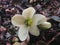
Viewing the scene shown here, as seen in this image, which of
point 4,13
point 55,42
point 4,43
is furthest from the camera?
point 4,13

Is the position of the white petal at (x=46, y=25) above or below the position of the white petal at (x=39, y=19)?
below

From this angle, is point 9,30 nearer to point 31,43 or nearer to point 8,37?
point 8,37

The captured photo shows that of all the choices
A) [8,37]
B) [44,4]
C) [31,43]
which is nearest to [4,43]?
[8,37]

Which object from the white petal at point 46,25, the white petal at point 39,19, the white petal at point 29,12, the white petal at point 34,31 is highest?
the white petal at point 29,12

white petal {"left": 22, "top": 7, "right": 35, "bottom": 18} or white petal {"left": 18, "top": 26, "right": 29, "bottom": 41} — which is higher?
white petal {"left": 22, "top": 7, "right": 35, "bottom": 18}

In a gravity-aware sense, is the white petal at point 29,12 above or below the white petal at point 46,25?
above

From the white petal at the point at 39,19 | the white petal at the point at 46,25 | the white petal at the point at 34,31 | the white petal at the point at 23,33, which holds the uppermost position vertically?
the white petal at the point at 39,19

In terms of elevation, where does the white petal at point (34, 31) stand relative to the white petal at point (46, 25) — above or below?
below

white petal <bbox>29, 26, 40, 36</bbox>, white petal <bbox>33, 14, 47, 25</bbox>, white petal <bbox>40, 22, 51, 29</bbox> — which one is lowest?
white petal <bbox>29, 26, 40, 36</bbox>
